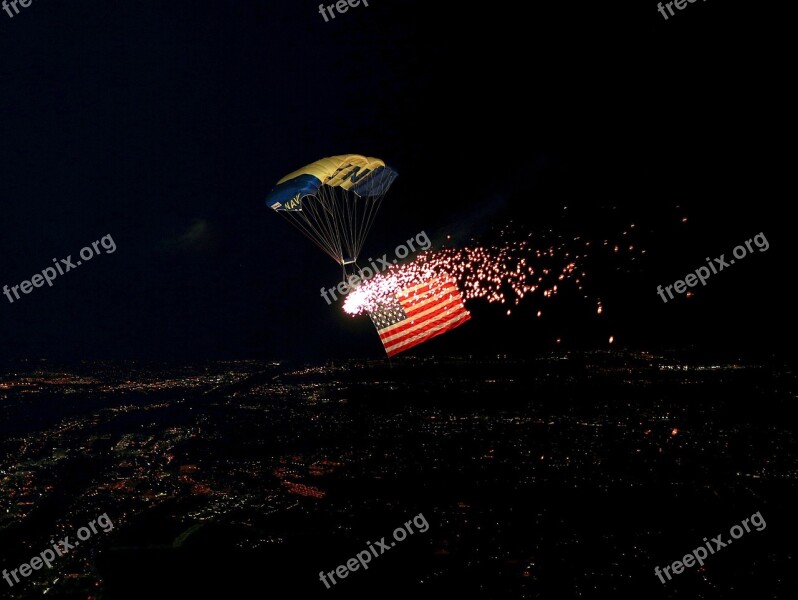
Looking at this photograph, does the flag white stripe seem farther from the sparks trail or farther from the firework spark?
the firework spark

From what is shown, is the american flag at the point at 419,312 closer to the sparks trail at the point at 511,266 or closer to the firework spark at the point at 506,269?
the sparks trail at the point at 511,266

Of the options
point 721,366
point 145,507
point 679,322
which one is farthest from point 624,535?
point 679,322

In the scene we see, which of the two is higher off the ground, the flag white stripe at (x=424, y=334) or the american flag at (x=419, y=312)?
the american flag at (x=419, y=312)

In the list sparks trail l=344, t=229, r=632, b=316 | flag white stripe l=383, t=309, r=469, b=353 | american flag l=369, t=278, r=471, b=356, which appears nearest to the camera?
flag white stripe l=383, t=309, r=469, b=353

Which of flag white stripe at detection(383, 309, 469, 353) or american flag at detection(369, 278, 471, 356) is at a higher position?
american flag at detection(369, 278, 471, 356)

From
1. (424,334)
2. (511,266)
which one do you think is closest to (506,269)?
(511,266)

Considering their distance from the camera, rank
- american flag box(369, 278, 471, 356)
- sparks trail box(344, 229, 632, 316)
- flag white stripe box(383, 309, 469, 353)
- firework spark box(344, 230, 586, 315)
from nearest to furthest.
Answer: flag white stripe box(383, 309, 469, 353) < american flag box(369, 278, 471, 356) < firework spark box(344, 230, 586, 315) < sparks trail box(344, 229, 632, 316)

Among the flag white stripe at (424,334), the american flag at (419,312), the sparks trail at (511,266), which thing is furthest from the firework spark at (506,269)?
the flag white stripe at (424,334)

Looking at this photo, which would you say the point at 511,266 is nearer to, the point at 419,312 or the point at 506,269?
the point at 506,269

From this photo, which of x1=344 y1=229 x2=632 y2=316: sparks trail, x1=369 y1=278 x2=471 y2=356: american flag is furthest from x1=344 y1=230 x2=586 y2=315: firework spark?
x1=369 y1=278 x2=471 y2=356: american flag

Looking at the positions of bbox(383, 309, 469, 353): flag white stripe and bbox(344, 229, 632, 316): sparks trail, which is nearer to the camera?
bbox(383, 309, 469, 353): flag white stripe
